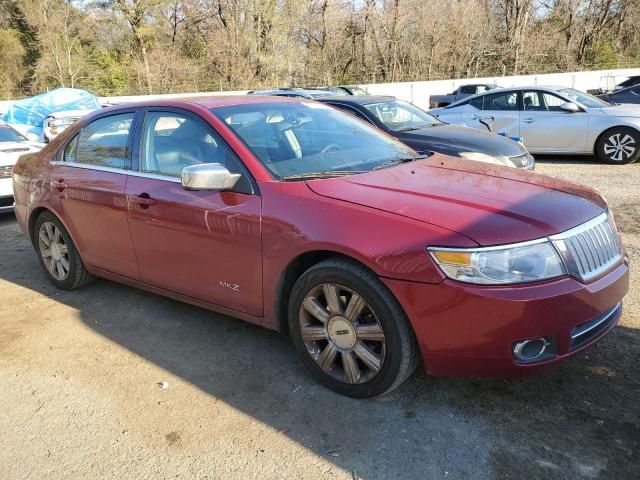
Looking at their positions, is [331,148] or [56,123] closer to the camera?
[331,148]

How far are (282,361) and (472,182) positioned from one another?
160cm

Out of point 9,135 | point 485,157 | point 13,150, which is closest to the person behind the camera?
point 485,157

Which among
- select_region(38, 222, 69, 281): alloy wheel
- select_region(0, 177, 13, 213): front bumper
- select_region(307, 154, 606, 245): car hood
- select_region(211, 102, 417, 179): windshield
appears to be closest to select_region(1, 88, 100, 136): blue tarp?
select_region(0, 177, 13, 213): front bumper

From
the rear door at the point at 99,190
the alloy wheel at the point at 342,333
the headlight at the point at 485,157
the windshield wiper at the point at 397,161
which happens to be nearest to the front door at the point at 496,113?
the headlight at the point at 485,157

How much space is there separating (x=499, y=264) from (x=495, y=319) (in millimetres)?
251

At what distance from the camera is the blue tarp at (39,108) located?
15.2m

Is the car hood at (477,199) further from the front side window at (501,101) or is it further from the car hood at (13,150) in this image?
the front side window at (501,101)

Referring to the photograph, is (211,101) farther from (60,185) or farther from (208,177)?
(60,185)

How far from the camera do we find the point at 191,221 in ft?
11.9

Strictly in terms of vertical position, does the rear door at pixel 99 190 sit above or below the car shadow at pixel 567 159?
above

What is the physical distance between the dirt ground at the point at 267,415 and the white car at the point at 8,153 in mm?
4314

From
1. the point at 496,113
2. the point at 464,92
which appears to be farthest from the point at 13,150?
the point at 464,92

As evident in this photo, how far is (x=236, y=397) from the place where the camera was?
10.7 ft

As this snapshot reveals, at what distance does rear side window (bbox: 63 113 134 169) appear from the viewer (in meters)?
4.24
